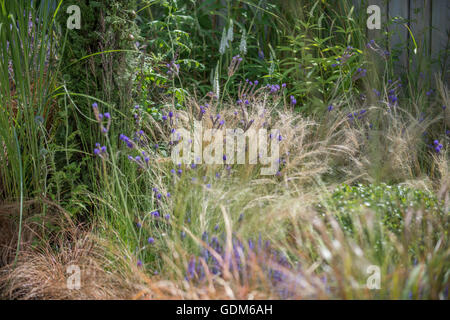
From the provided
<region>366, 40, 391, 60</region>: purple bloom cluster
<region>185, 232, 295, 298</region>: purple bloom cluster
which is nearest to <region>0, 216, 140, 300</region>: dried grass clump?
<region>185, 232, 295, 298</region>: purple bloom cluster

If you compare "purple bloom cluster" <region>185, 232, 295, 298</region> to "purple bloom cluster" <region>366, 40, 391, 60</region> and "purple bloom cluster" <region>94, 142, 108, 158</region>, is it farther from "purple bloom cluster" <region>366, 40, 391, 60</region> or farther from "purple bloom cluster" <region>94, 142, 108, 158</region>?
"purple bloom cluster" <region>366, 40, 391, 60</region>

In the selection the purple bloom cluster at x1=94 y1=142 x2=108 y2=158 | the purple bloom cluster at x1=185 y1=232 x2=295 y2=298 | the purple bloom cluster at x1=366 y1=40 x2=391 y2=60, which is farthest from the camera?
the purple bloom cluster at x1=366 y1=40 x2=391 y2=60

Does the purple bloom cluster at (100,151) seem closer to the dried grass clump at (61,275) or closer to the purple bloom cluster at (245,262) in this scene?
the dried grass clump at (61,275)

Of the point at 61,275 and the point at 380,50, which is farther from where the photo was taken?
the point at 380,50

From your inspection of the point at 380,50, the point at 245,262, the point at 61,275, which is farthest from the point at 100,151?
the point at 380,50

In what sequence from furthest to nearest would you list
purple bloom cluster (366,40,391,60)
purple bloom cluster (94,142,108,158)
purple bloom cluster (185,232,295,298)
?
purple bloom cluster (366,40,391,60) → purple bloom cluster (94,142,108,158) → purple bloom cluster (185,232,295,298)

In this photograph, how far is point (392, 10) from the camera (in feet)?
16.4

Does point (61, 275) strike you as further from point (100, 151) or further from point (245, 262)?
point (245, 262)

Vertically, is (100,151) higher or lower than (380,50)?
lower

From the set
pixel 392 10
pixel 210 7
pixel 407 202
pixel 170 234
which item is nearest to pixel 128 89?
pixel 170 234

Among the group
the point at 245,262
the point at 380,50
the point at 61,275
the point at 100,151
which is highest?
the point at 380,50

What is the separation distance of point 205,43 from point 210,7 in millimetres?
343

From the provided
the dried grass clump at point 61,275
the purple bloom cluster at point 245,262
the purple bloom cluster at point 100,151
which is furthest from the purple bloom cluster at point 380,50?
the dried grass clump at point 61,275
